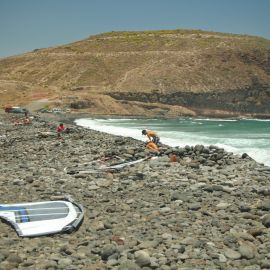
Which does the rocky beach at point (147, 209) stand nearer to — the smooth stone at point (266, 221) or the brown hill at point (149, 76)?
the smooth stone at point (266, 221)

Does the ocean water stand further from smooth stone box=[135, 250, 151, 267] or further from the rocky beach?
smooth stone box=[135, 250, 151, 267]

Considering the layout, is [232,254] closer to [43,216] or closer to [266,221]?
[266,221]

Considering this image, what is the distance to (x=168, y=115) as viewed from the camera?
246 feet

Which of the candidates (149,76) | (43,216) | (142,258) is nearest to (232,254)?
(142,258)

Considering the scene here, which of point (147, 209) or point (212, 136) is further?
point (212, 136)

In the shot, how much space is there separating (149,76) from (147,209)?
79332mm

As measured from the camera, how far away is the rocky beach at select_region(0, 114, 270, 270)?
7500 mm

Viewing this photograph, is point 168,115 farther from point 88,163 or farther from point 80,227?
point 80,227

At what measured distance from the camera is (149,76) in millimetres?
88438

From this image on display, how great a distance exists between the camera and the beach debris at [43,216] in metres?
8.67

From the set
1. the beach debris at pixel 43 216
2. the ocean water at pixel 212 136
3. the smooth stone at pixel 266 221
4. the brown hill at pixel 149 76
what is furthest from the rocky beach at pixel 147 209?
the brown hill at pixel 149 76

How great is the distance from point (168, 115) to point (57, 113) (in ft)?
71.0

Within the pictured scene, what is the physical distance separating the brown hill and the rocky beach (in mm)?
51767

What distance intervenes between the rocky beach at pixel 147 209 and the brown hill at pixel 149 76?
51.8 metres
